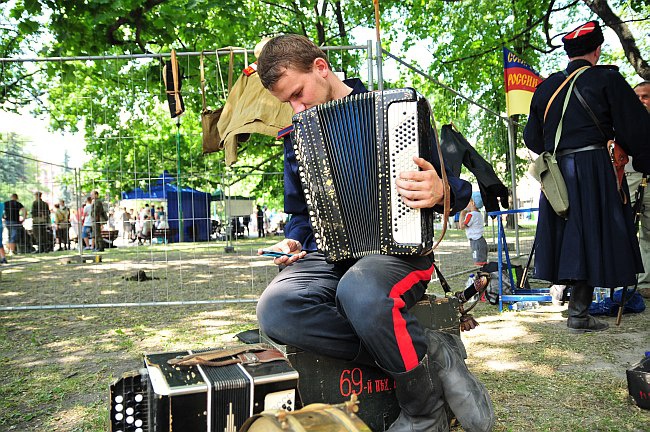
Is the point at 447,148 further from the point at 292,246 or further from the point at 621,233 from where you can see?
the point at 292,246

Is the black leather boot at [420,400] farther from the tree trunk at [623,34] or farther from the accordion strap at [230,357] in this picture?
the tree trunk at [623,34]

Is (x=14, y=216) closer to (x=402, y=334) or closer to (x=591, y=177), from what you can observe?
(x=591, y=177)

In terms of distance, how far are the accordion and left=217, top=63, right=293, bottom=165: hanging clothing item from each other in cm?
237

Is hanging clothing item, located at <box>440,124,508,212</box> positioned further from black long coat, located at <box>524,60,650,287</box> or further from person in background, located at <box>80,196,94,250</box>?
person in background, located at <box>80,196,94,250</box>

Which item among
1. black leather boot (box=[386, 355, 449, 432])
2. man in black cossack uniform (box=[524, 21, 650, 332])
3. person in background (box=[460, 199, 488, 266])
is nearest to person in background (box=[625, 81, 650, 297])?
man in black cossack uniform (box=[524, 21, 650, 332])

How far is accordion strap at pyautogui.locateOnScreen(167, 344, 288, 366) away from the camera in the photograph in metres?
1.85

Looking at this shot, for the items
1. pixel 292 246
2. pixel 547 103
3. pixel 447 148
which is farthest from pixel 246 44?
pixel 292 246

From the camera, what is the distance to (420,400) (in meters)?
2.00

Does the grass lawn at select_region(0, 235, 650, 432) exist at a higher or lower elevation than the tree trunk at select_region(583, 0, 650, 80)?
lower

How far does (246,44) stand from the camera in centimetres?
1388

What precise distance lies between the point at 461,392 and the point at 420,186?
31.9 inches

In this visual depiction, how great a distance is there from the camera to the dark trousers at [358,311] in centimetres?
194

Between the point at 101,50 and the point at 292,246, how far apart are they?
6.91 m

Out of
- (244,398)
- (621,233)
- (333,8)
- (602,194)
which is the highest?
(333,8)
